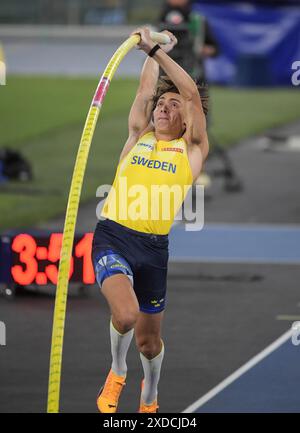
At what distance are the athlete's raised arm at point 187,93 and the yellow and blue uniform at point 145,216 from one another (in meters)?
0.20

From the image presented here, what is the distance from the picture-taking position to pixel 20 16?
59000mm

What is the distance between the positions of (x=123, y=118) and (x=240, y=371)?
2161cm

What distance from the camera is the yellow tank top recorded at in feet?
32.7

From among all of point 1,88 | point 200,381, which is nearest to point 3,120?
point 1,88

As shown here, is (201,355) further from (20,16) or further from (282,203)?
(20,16)

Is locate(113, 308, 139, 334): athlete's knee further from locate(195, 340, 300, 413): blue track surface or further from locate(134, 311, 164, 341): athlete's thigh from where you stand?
locate(195, 340, 300, 413): blue track surface

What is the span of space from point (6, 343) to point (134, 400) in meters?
2.30

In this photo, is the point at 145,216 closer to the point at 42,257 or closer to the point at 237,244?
the point at 42,257

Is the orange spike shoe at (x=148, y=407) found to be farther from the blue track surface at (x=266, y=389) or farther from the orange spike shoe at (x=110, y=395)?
the blue track surface at (x=266, y=389)

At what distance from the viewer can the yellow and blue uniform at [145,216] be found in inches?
391

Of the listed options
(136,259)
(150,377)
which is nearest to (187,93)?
(136,259)

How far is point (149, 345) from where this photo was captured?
10.1 m

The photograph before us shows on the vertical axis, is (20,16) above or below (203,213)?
above

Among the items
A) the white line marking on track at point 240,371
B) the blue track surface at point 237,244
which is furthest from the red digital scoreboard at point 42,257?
the blue track surface at point 237,244
